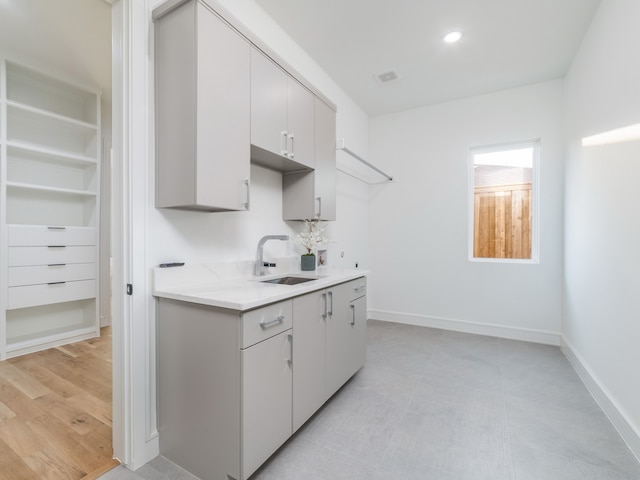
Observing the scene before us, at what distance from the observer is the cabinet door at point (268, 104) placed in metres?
1.77

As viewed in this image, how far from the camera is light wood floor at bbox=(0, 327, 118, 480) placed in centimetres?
147

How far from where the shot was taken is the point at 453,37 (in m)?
2.53

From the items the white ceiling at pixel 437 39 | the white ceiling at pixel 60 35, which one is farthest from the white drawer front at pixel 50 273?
the white ceiling at pixel 437 39

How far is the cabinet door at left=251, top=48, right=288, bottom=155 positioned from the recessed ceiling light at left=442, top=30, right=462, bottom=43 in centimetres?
152

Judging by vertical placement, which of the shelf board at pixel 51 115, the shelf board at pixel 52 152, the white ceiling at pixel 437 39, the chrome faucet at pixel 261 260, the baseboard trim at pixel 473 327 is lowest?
the baseboard trim at pixel 473 327

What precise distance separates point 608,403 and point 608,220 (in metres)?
1.15

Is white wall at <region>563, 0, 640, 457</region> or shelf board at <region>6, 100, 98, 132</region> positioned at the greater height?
shelf board at <region>6, 100, 98, 132</region>

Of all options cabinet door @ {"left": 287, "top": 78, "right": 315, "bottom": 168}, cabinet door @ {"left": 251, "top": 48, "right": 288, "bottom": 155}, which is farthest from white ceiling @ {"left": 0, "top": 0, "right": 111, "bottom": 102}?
cabinet door @ {"left": 287, "top": 78, "right": 315, "bottom": 168}

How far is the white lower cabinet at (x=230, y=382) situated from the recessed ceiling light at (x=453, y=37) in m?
2.45

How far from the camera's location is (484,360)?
2758mm

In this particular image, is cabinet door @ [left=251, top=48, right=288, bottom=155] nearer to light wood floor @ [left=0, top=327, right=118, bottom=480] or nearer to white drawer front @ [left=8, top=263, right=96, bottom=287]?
light wood floor @ [left=0, top=327, right=118, bottom=480]

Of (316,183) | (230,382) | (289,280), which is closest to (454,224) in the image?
(316,183)

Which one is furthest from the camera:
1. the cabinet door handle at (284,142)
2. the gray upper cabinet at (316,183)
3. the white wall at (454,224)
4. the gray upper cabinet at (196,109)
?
the white wall at (454,224)

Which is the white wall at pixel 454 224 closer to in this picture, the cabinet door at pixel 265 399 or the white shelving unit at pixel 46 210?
the cabinet door at pixel 265 399
